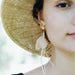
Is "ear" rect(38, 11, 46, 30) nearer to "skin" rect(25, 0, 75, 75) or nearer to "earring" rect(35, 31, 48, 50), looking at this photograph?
"skin" rect(25, 0, 75, 75)

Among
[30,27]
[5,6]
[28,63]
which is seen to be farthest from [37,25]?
[28,63]

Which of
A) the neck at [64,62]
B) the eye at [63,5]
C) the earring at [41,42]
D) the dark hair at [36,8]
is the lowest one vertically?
the neck at [64,62]

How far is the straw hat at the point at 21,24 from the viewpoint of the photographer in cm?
287

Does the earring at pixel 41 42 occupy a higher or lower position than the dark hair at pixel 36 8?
lower

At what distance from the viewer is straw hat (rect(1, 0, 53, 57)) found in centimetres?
287

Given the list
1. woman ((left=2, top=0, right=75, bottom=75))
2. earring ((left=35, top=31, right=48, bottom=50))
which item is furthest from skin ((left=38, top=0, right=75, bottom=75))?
earring ((left=35, top=31, right=48, bottom=50))

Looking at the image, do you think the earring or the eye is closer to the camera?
the eye

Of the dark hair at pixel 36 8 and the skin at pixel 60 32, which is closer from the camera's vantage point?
the skin at pixel 60 32

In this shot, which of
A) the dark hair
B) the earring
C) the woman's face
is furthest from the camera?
the earring

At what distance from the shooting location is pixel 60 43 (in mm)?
2484

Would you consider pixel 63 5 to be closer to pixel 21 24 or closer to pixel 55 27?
pixel 55 27

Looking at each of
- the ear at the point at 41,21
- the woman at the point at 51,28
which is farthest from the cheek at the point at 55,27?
the ear at the point at 41,21

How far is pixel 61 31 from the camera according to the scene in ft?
7.98

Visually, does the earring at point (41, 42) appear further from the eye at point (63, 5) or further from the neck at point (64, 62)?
the eye at point (63, 5)
